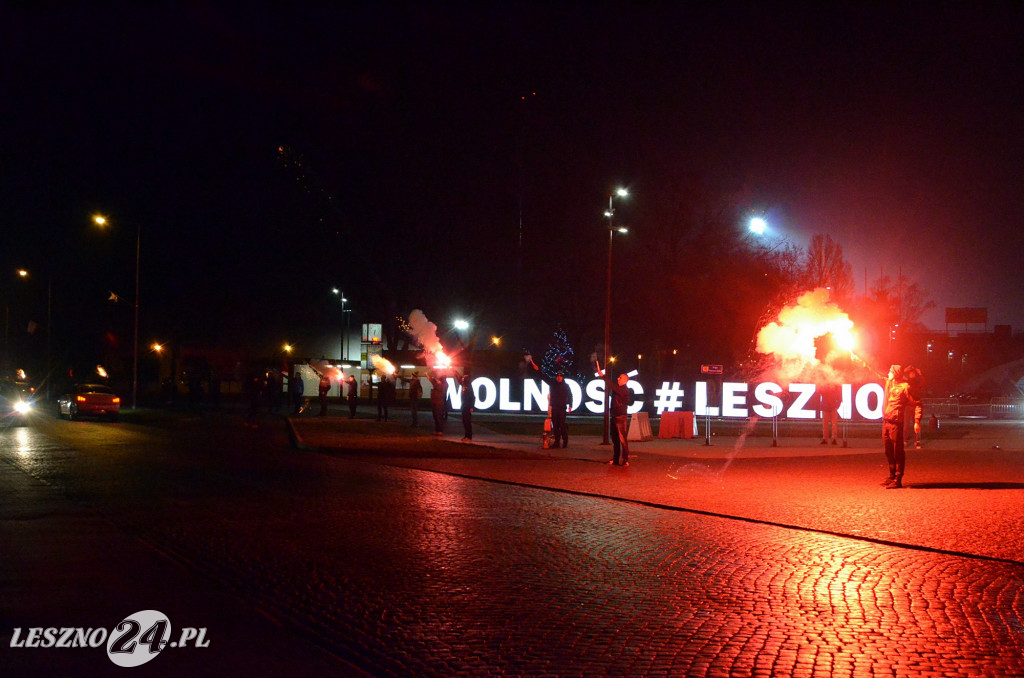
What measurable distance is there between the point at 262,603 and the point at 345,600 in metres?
0.63

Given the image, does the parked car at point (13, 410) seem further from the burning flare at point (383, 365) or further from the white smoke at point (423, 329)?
the white smoke at point (423, 329)

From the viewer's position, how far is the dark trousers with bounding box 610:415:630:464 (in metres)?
16.5

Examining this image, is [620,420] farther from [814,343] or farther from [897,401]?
[814,343]

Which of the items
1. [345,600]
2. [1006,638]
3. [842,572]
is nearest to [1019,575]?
[842,572]

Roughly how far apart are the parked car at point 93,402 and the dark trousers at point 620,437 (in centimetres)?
2204

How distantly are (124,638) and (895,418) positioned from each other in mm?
11699

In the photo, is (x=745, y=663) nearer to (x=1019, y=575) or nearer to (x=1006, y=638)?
(x=1006, y=638)

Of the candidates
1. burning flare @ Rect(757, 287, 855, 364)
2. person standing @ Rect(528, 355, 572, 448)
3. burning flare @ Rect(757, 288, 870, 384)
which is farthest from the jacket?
burning flare @ Rect(757, 287, 855, 364)

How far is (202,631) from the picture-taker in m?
5.96

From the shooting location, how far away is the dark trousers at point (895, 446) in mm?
13617

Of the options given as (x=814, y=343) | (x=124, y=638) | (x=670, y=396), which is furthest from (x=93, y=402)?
(x=124, y=638)

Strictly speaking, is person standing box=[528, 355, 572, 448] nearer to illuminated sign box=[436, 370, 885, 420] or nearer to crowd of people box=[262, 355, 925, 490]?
crowd of people box=[262, 355, 925, 490]

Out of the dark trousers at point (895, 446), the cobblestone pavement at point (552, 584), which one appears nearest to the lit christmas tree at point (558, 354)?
the dark trousers at point (895, 446)

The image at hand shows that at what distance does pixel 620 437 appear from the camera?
54.7 ft
